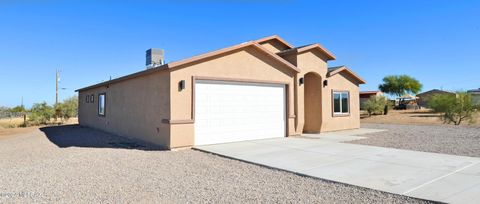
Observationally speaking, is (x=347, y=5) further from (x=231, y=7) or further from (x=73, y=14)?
(x=73, y=14)

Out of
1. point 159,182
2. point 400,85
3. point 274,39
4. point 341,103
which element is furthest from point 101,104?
point 400,85

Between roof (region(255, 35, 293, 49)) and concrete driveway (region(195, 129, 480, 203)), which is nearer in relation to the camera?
concrete driveway (region(195, 129, 480, 203))

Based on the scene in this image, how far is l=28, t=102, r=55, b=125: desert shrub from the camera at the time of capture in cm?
2566

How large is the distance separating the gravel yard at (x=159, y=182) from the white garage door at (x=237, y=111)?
2155 millimetres

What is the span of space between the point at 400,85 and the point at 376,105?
27.4 metres

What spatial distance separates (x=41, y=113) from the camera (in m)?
25.7

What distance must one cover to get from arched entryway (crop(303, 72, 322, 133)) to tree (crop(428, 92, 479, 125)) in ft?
46.8

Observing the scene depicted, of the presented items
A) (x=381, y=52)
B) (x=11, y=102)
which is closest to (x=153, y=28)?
(x=381, y=52)

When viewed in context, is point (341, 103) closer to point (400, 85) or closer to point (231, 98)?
point (231, 98)

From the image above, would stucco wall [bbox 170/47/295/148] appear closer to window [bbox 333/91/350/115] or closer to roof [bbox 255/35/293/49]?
roof [bbox 255/35/293/49]

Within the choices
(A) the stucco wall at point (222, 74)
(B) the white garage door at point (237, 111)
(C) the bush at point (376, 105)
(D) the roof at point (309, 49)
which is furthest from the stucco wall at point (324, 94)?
(C) the bush at point (376, 105)

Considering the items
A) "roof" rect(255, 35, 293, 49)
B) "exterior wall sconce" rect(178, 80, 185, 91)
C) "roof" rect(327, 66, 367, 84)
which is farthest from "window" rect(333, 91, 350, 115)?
"exterior wall sconce" rect(178, 80, 185, 91)

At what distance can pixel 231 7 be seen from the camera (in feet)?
56.7

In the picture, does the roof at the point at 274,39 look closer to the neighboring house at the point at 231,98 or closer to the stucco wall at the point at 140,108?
the neighboring house at the point at 231,98
